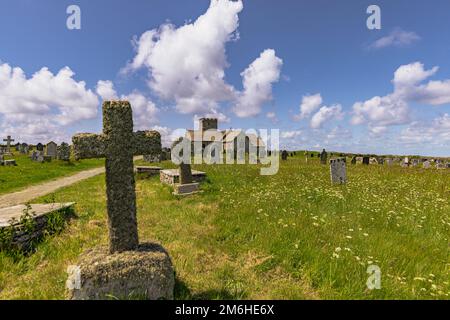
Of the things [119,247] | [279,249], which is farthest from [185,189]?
[119,247]

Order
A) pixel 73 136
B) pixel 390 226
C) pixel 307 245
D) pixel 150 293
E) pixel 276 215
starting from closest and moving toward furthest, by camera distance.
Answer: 1. pixel 150 293
2. pixel 73 136
3. pixel 307 245
4. pixel 390 226
5. pixel 276 215

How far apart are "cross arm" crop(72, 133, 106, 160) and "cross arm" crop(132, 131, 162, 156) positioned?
0.45 m

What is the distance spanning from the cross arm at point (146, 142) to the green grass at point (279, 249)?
2168mm

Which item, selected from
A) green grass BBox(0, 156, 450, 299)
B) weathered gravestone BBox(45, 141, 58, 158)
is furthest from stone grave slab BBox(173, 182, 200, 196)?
weathered gravestone BBox(45, 141, 58, 158)

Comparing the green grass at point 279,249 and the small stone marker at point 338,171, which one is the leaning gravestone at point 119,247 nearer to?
the green grass at point 279,249

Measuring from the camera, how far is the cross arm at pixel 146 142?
397cm

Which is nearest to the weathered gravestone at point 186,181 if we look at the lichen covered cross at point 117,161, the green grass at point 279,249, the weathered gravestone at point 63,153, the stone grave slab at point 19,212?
the green grass at point 279,249

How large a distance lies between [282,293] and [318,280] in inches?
28.7

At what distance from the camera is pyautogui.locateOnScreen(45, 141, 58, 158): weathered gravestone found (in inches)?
1231

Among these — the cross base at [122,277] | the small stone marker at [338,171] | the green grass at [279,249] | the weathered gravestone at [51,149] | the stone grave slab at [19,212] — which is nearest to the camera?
the cross base at [122,277]

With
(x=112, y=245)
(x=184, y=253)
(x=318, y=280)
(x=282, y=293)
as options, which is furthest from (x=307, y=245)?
(x=112, y=245)

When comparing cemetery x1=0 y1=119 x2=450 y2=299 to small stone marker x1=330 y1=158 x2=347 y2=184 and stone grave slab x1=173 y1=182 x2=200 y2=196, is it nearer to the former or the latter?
stone grave slab x1=173 y1=182 x2=200 y2=196
